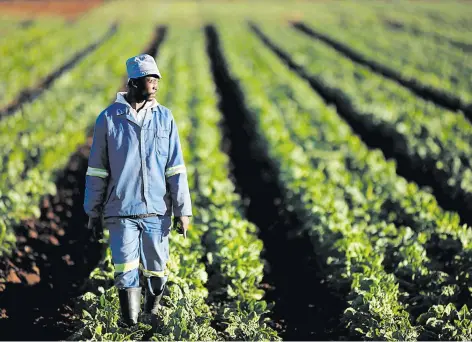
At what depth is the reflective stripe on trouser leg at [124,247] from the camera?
419 cm

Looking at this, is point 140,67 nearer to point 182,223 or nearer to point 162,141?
point 162,141

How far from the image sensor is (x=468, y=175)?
8867 mm

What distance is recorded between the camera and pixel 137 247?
4285mm

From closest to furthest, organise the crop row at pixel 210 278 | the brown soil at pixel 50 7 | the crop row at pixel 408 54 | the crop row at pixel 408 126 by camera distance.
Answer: the crop row at pixel 210 278 < the crop row at pixel 408 126 < the crop row at pixel 408 54 < the brown soil at pixel 50 7

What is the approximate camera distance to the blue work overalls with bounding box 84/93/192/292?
417 centimetres

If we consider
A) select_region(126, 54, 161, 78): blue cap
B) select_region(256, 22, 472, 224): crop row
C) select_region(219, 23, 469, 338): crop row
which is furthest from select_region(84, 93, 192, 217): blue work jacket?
select_region(256, 22, 472, 224): crop row

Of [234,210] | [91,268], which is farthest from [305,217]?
[91,268]

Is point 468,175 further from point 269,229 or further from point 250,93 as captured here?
point 250,93

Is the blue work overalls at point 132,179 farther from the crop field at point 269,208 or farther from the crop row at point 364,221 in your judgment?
the crop row at point 364,221

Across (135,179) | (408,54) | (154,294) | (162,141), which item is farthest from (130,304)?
(408,54)

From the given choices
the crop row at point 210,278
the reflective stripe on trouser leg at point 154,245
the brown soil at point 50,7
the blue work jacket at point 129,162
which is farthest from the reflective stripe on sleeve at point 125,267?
the brown soil at point 50,7

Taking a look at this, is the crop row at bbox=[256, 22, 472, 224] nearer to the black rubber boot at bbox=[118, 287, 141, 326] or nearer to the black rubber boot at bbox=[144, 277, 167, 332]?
the black rubber boot at bbox=[144, 277, 167, 332]

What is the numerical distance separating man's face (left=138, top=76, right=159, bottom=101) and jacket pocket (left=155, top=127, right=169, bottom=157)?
0.84 ft

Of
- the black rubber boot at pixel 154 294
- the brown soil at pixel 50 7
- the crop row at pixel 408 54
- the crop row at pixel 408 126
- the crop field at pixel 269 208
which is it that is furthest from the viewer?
the brown soil at pixel 50 7
